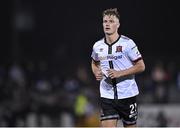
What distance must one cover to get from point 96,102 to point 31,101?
4.66 ft

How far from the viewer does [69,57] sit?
1684 centimetres

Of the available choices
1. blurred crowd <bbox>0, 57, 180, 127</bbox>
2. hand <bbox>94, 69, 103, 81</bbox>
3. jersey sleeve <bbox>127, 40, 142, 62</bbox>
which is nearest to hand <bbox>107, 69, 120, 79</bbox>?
hand <bbox>94, 69, 103, 81</bbox>

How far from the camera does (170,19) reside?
16953 millimetres

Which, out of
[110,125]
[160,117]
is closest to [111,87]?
[110,125]

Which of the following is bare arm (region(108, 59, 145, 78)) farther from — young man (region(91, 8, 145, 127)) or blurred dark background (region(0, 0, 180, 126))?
blurred dark background (region(0, 0, 180, 126))

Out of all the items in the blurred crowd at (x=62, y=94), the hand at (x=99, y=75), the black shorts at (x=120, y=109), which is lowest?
the blurred crowd at (x=62, y=94)

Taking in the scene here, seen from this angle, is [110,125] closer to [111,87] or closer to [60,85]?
[111,87]

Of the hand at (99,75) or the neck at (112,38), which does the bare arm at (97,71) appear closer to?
the hand at (99,75)

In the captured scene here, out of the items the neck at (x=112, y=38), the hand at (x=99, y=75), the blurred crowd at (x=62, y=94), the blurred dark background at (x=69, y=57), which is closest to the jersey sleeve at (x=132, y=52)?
the neck at (x=112, y=38)

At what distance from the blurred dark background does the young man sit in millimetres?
6406

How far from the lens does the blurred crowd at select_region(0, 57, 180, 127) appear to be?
14750 mm

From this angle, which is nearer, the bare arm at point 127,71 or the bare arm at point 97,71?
the bare arm at point 127,71

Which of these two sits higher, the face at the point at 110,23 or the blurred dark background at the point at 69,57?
the face at the point at 110,23

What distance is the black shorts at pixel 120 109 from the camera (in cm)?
768
